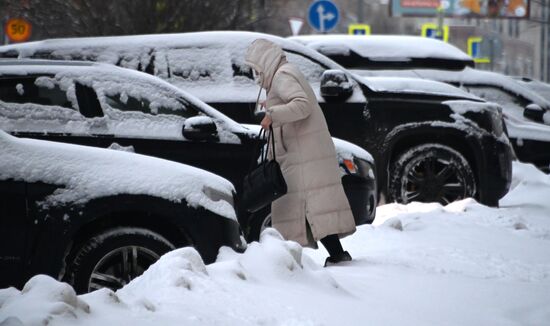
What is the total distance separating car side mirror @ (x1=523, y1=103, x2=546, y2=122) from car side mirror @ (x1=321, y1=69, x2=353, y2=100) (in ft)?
11.5

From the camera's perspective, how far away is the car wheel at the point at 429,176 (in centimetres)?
993

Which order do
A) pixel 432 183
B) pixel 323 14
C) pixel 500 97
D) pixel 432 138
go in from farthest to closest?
pixel 323 14, pixel 500 97, pixel 432 138, pixel 432 183

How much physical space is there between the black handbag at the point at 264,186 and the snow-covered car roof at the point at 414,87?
154 inches

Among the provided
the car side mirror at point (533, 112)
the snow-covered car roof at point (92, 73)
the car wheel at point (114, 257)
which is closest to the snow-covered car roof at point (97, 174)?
the car wheel at point (114, 257)

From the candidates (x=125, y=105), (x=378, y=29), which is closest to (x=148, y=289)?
(x=125, y=105)

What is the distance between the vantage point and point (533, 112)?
12.7 meters

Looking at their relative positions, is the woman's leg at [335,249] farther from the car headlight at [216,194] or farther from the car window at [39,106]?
the car window at [39,106]

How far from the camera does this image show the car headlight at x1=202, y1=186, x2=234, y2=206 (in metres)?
5.60

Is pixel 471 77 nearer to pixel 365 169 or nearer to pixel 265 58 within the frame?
pixel 365 169

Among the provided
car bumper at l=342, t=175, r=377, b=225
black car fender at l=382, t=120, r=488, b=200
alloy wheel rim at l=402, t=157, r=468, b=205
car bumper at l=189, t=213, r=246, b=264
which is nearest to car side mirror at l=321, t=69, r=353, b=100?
black car fender at l=382, t=120, r=488, b=200

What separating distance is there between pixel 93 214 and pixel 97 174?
22 cm

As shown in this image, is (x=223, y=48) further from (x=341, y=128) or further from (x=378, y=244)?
(x=378, y=244)

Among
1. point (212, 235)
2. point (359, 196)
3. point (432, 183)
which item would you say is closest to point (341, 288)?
point (212, 235)

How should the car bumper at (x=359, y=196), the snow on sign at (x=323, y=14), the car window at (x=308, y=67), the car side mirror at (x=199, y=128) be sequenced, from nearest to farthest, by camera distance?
the car side mirror at (x=199, y=128)
the car bumper at (x=359, y=196)
the car window at (x=308, y=67)
the snow on sign at (x=323, y=14)
